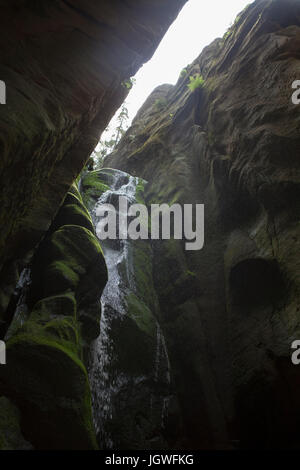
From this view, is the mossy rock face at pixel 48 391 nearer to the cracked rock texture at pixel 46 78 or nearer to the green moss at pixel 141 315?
the cracked rock texture at pixel 46 78

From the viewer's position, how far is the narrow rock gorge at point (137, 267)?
456cm

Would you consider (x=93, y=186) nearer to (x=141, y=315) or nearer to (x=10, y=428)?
(x=141, y=315)

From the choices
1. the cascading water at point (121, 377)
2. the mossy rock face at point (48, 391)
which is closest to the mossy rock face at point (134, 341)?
the cascading water at point (121, 377)

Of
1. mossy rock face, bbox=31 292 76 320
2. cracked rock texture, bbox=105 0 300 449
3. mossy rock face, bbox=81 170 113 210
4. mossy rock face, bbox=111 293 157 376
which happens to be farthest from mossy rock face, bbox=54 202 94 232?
mossy rock face, bbox=81 170 113 210

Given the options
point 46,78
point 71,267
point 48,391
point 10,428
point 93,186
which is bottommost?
point 10,428

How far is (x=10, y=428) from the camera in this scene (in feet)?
13.3

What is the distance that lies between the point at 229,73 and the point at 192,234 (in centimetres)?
857

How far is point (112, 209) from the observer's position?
552 inches

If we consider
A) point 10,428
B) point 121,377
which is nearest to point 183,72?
point 121,377

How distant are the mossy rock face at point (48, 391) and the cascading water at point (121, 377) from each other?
1.71 m

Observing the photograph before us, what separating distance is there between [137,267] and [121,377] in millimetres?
4686

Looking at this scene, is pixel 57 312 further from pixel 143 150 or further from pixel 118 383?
pixel 143 150

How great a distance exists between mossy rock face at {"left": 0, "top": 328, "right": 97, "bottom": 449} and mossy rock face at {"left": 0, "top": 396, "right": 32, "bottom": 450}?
0.31 ft
